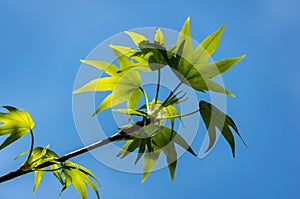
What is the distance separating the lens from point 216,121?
62 cm

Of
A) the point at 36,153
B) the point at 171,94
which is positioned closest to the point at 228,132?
the point at 171,94

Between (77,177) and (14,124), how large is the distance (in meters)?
0.16

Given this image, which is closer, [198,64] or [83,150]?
[83,150]

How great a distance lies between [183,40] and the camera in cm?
63

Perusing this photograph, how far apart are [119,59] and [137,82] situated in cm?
6

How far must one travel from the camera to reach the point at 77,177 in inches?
28.2

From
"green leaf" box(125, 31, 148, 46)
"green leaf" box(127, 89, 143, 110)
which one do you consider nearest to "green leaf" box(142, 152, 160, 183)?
"green leaf" box(127, 89, 143, 110)

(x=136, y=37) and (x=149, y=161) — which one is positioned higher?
(x=136, y=37)

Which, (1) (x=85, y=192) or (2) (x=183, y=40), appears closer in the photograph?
(2) (x=183, y=40)

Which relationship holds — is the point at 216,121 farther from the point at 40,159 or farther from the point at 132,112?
the point at 40,159

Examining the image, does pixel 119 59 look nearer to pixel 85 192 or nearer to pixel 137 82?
pixel 137 82

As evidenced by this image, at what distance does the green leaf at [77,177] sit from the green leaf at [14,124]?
0.33ft

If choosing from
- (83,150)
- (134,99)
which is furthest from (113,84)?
(83,150)

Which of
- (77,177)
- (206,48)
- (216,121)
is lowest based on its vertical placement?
(77,177)
